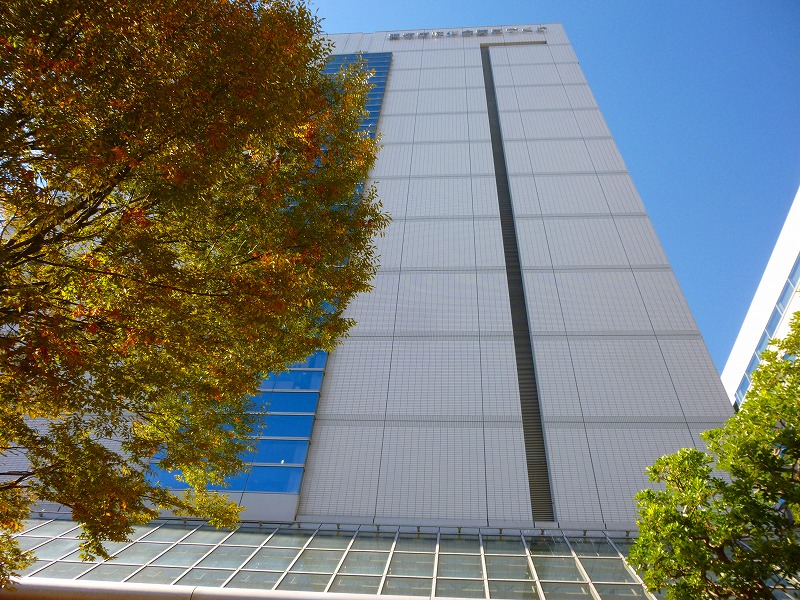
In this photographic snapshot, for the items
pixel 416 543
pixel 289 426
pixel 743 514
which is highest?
pixel 289 426

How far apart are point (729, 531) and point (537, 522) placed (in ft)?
18.4

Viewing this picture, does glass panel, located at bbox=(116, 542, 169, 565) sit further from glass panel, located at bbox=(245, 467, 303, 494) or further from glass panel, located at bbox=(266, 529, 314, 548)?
glass panel, located at bbox=(245, 467, 303, 494)

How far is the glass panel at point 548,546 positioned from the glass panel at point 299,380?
696cm

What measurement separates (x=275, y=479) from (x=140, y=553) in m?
3.28

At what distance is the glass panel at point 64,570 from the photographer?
789 centimetres

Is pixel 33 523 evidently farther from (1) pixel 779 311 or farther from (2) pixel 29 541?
(1) pixel 779 311

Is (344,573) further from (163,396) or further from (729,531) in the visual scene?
(729,531)

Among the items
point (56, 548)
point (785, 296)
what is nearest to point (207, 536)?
point (56, 548)

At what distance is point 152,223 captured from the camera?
4824mm

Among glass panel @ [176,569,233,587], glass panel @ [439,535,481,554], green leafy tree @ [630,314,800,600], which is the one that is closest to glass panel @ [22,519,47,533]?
glass panel @ [176,569,233,587]

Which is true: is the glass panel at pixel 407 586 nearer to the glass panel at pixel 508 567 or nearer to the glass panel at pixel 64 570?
the glass panel at pixel 508 567

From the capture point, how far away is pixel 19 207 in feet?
12.6

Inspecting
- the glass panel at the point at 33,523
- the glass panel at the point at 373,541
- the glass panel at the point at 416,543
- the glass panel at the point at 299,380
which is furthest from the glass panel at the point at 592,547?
the glass panel at the point at 33,523

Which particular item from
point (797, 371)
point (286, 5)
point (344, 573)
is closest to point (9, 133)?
point (286, 5)
